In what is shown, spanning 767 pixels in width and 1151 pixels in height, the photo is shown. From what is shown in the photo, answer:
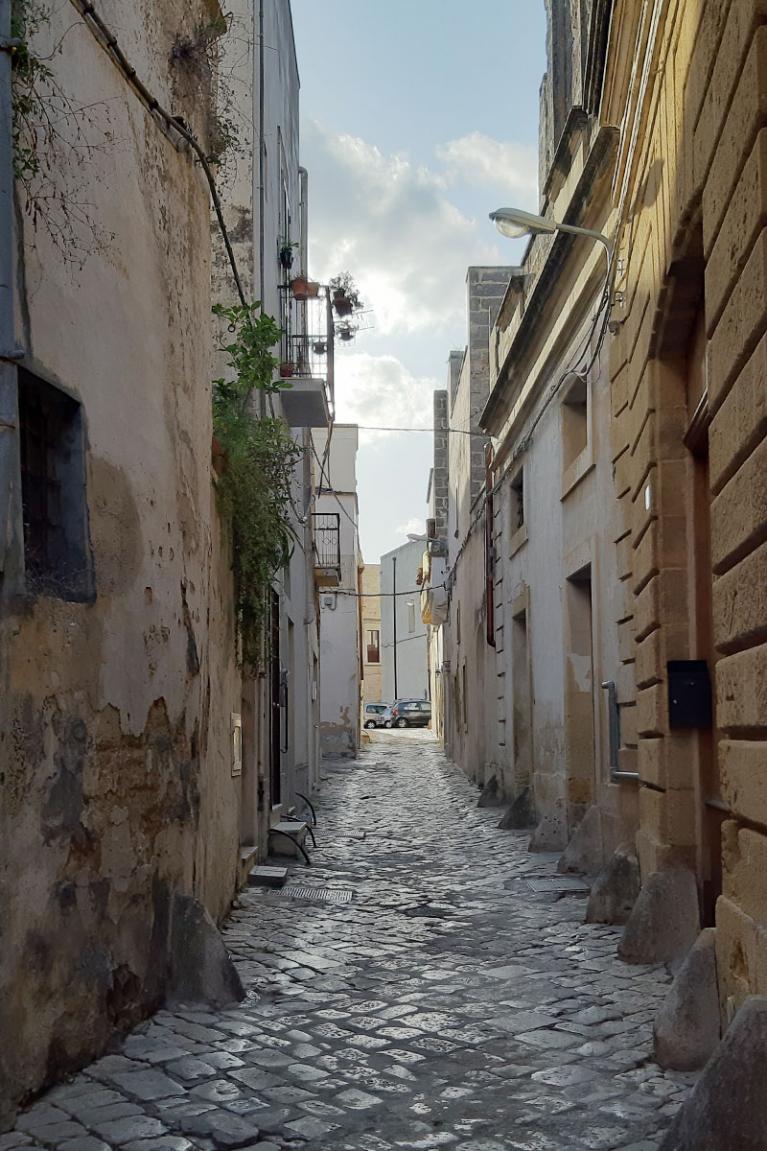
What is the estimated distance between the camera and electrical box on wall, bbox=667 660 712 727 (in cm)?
599

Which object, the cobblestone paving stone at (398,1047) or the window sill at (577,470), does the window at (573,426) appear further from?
the cobblestone paving stone at (398,1047)

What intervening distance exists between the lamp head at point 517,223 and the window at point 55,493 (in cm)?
480

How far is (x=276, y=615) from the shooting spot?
11859mm

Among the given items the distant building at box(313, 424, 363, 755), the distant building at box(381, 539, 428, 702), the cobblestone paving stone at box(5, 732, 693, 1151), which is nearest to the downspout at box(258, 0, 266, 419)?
the cobblestone paving stone at box(5, 732, 693, 1151)

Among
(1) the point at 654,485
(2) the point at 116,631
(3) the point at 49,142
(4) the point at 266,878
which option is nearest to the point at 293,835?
(4) the point at 266,878

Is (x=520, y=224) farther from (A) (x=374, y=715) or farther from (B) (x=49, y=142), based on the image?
(A) (x=374, y=715)

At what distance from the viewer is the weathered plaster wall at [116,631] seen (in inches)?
154

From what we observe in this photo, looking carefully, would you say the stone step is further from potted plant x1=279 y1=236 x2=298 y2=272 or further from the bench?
potted plant x1=279 y1=236 x2=298 y2=272

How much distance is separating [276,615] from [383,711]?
40.7 metres

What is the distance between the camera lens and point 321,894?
28.1 ft

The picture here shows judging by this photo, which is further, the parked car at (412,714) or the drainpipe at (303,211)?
the parked car at (412,714)

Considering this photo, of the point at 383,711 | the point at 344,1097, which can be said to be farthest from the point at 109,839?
the point at 383,711

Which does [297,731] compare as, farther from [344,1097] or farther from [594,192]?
[344,1097]

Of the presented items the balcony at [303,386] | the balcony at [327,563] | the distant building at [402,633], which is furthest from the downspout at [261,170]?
the distant building at [402,633]
